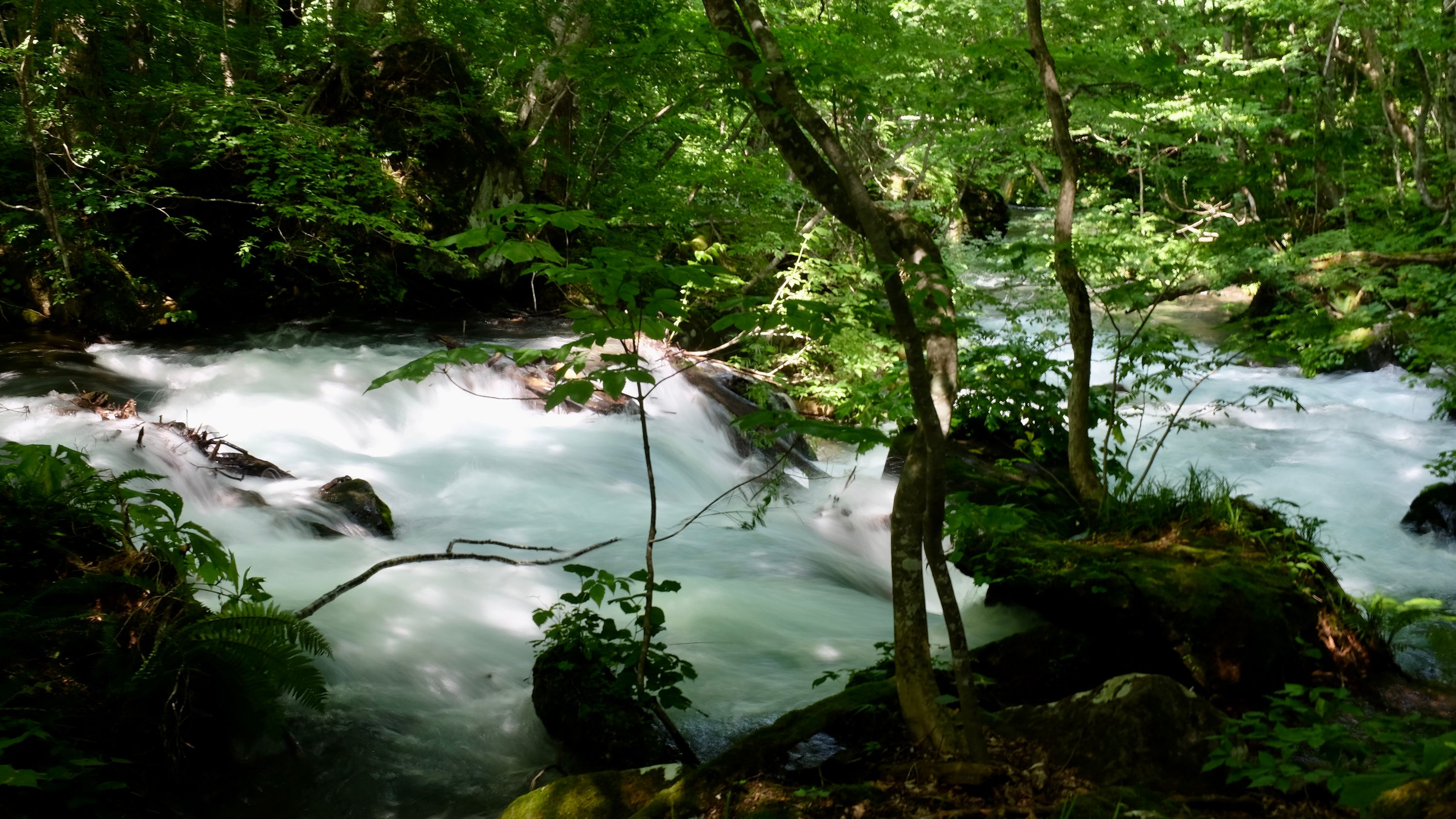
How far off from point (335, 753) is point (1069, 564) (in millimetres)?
3645

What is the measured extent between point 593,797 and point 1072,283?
149 inches

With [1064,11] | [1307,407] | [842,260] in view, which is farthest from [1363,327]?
[842,260]

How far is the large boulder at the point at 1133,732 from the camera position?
2.55 meters

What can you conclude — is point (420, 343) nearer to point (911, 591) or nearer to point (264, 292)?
point (264, 292)

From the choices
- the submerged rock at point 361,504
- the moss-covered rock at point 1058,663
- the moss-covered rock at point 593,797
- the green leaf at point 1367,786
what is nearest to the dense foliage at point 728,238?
the green leaf at point 1367,786

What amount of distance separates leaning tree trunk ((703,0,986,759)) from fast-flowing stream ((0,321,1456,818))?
1707mm

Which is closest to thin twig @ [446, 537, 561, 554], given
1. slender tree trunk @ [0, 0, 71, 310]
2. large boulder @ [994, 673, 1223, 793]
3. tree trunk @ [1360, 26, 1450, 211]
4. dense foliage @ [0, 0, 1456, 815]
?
dense foliage @ [0, 0, 1456, 815]

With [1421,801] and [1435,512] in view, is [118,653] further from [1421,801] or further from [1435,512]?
[1435,512]

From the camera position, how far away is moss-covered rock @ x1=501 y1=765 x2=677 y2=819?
8.96ft

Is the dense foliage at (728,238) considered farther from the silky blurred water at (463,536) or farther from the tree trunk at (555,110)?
the silky blurred water at (463,536)

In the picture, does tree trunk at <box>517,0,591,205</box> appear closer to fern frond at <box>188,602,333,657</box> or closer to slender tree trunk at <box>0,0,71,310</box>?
slender tree trunk at <box>0,0,71,310</box>

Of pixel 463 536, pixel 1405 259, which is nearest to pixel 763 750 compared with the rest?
pixel 463 536

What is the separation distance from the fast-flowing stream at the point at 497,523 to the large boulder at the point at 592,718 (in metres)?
0.20

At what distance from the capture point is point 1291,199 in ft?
44.4
